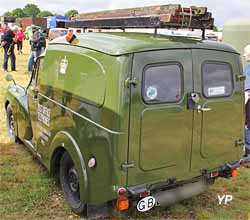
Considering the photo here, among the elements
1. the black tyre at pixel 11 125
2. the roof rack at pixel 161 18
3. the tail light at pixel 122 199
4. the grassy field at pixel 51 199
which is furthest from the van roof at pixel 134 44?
the black tyre at pixel 11 125

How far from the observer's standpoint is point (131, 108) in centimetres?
311

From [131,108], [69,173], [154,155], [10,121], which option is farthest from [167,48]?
[10,121]

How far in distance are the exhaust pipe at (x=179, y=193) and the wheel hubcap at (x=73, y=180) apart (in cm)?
91

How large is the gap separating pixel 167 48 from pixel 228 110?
1.01 meters

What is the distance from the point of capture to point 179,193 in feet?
12.2

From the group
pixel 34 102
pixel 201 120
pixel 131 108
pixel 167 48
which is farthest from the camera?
pixel 34 102

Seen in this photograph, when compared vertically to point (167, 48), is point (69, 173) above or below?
below

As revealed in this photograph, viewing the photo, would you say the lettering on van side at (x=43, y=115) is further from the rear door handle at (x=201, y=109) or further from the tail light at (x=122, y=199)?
the rear door handle at (x=201, y=109)

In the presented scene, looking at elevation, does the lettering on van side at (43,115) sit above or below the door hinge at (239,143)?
above

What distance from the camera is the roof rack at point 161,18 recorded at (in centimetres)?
362

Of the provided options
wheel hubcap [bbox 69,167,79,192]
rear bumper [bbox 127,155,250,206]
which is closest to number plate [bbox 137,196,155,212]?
rear bumper [bbox 127,155,250,206]

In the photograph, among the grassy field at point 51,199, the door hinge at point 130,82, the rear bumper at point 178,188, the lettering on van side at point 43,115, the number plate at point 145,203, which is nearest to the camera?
the door hinge at point 130,82

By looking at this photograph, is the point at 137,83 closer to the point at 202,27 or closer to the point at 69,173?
the point at 202,27

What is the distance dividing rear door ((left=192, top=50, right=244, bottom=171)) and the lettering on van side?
183cm
